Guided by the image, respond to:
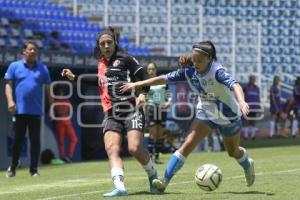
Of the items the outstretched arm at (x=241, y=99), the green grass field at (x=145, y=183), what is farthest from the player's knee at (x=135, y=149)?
the outstretched arm at (x=241, y=99)

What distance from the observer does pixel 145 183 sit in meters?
11.1

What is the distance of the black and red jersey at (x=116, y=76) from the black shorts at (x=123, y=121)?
0.12 metres

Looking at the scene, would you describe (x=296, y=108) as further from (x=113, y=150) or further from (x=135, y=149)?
(x=113, y=150)

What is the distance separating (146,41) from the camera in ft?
98.5

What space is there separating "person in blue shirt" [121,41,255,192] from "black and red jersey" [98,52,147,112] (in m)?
0.27

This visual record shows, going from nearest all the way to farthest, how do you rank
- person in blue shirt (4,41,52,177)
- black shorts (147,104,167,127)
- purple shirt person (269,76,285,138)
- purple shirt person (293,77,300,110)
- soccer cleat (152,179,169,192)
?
soccer cleat (152,179,169,192) → person in blue shirt (4,41,52,177) → black shorts (147,104,167,127) → purple shirt person (269,76,285,138) → purple shirt person (293,77,300,110)

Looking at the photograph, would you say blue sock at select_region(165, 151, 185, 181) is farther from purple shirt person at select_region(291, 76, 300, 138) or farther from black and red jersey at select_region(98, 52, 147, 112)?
purple shirt person at select_region(291, 76, 300, 138)

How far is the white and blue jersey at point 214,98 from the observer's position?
916 centimetres

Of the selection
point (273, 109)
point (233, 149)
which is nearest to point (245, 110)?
point (233, 149)

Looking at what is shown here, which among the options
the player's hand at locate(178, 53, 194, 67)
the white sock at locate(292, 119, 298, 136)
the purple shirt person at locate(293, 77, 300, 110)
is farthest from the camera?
the white sock at locate(292, 119, 298, 136)

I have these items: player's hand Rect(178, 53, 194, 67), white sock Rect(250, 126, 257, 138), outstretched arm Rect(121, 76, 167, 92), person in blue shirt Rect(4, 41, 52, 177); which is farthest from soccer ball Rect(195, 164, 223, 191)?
white sock Rect(250, 126, 257, 138)

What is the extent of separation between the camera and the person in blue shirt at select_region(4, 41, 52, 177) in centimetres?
1359

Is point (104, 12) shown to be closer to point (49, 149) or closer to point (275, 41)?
point (275, 41)

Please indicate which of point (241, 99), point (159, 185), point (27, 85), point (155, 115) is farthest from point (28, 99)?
point (241, 99)
